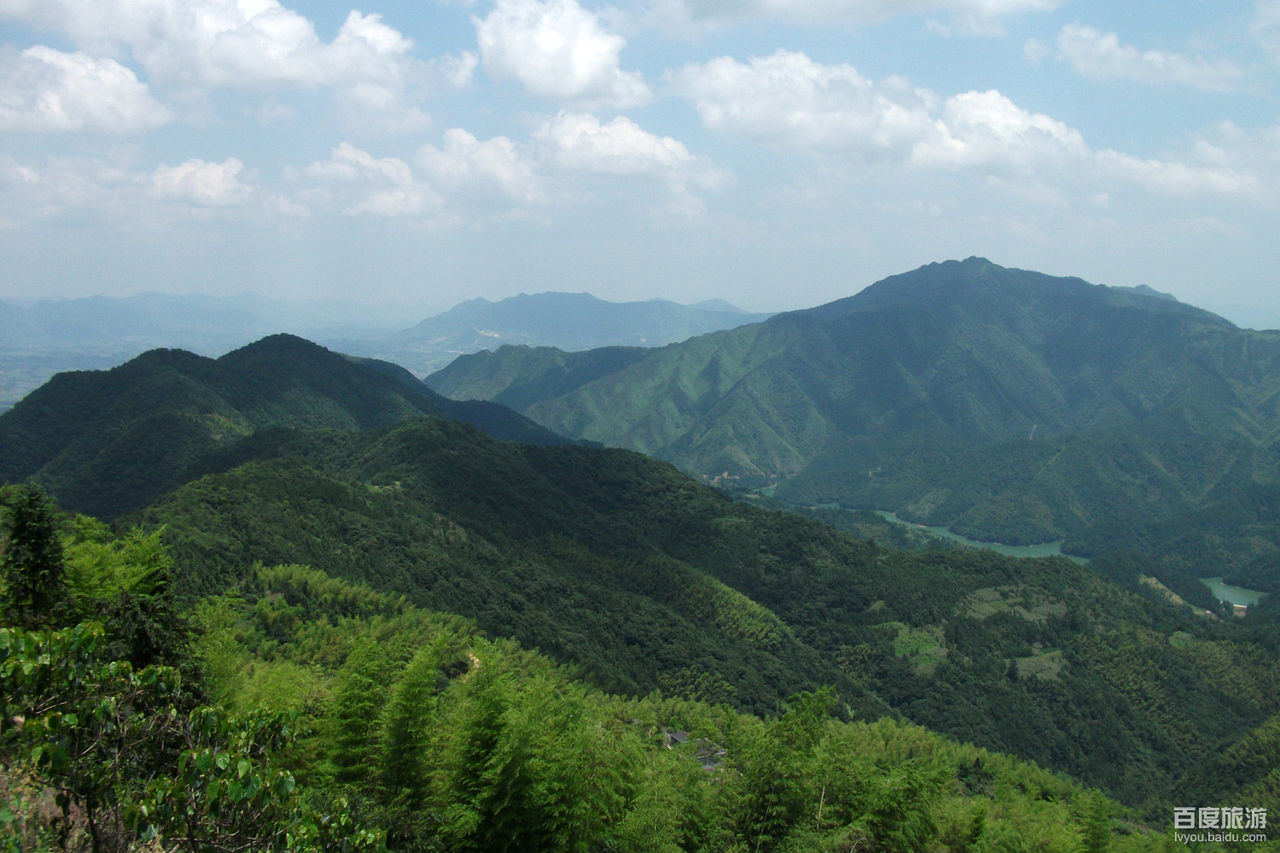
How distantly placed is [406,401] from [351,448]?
76328 mm

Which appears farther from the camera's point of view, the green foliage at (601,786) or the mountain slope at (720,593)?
the mountain slope at (720,593)

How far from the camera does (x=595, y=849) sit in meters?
23.7

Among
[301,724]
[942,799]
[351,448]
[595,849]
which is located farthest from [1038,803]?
[351,448]

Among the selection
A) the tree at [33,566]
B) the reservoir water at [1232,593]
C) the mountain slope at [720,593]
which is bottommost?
the reservoir water at [1232,593]

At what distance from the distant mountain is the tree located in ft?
281

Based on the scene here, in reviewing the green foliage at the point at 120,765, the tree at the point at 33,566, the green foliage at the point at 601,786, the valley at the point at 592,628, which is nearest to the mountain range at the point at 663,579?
the valley at the point at 592,628

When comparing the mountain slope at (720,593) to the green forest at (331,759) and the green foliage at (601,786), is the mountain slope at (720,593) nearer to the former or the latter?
the green forest at (331,759)

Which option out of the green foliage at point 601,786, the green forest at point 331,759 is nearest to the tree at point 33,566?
the green forest at point 331,759

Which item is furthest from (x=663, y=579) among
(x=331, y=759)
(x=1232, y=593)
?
(x=1232, y=593)

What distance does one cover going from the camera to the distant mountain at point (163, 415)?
113188 millimetres

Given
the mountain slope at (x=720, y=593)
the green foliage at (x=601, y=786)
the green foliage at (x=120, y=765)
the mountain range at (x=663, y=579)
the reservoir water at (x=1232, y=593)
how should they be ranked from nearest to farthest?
the green foliage at (x=120, y=765), the green foliage at (x=601, y=786), the mountain slope at (x=720, y=593), the mountain range at (x=663, y=579), the reservoir water at (x=1232, y=593)

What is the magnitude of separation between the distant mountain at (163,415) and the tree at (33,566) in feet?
281

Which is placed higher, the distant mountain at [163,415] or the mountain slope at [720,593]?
the distant mountain at [163,415]

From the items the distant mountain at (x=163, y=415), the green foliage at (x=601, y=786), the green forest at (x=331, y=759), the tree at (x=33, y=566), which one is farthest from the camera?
the distant mountain at (x=163, y=415)
